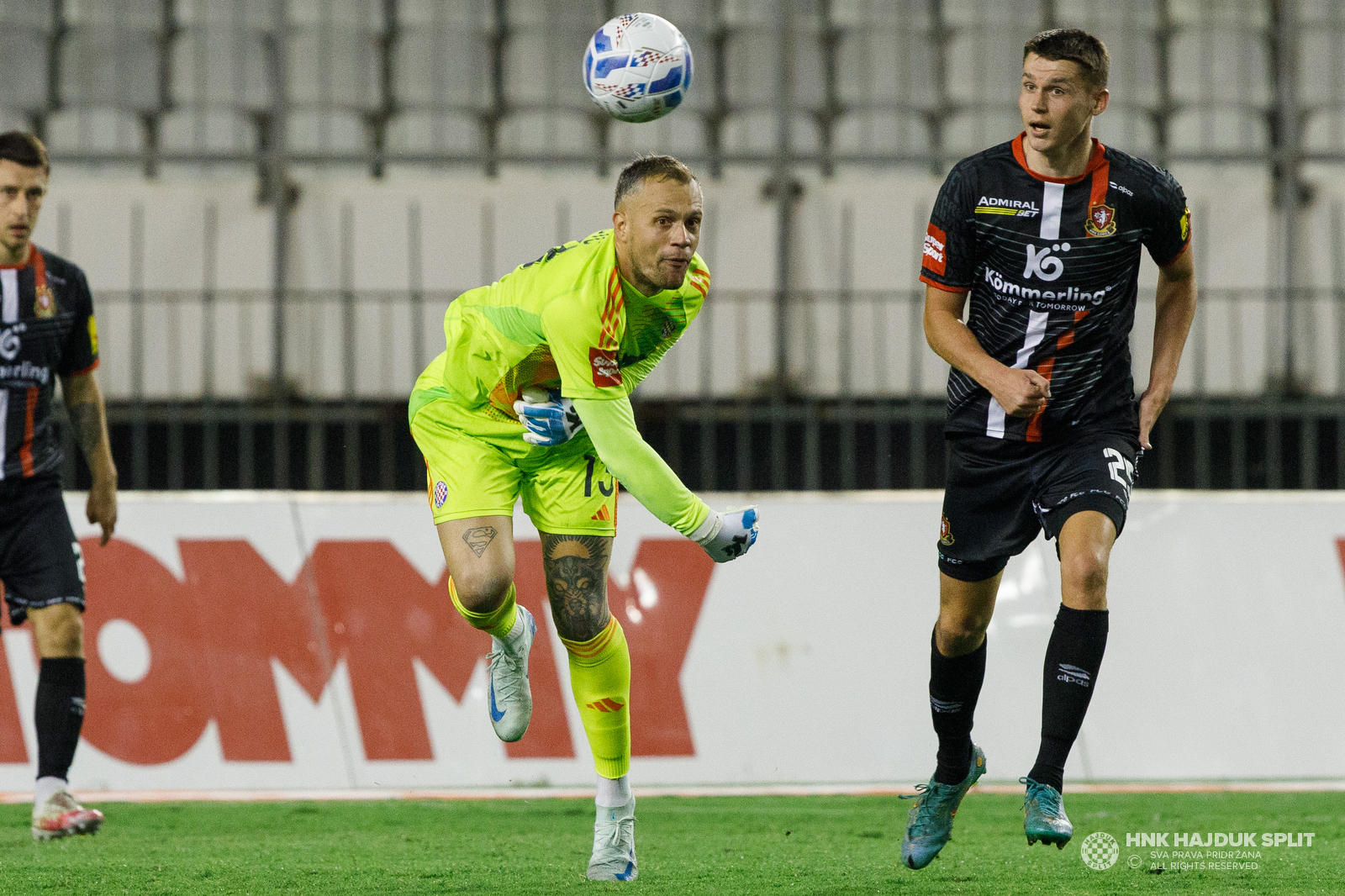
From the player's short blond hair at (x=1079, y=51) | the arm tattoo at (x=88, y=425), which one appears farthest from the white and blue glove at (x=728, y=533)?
the arm tattoo at (x=88, y=425)

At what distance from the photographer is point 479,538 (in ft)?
15.9

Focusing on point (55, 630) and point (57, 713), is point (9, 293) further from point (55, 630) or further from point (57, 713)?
point (57, 713)

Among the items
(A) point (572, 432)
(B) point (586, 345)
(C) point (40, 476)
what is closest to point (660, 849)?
(A) point (572, 432)

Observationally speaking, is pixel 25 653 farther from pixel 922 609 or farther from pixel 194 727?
pixel 922 609

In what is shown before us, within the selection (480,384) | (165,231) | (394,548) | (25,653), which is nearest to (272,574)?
(394,548)

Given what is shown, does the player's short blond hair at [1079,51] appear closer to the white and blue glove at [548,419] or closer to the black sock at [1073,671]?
the black sock at [1073,671]

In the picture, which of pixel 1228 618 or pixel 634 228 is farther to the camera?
pixel 1228 618

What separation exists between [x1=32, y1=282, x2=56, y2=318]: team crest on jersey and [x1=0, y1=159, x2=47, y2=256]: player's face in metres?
0.17

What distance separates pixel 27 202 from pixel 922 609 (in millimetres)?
4075

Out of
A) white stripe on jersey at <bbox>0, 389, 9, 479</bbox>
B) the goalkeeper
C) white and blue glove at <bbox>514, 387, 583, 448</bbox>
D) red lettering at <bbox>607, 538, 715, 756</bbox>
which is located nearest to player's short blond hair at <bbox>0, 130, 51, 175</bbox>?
white stripe on jersey at <bbox>0, 389, 9, 479</bbox>

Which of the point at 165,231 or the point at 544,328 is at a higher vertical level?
the point at 165,231

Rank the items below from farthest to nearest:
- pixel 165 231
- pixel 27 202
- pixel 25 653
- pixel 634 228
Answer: pixel 165 231
pixel 25 653
pixel 27 202
pixel 634 228

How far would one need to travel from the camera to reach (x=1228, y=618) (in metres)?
6.82

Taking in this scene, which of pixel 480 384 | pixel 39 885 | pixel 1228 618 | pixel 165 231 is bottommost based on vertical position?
pixel 39 885
